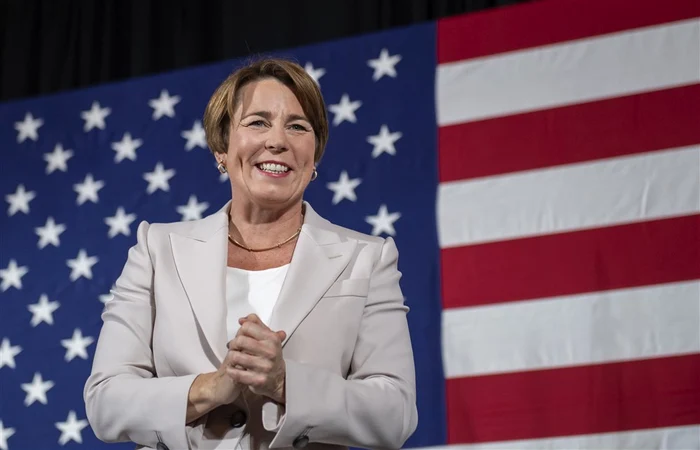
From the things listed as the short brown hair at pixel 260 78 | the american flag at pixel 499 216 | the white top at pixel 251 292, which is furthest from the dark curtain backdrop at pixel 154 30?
the white top at pixel 251 292

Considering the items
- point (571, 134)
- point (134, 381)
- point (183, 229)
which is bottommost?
point (134, 381)

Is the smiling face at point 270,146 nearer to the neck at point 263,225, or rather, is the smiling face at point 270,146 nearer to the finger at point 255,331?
the neck at point 263,225

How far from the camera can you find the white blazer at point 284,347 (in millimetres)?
1386

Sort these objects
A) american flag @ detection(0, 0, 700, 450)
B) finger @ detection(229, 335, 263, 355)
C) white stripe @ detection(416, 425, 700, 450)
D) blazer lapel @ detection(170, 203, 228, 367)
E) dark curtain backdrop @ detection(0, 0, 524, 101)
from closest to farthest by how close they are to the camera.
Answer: finger @ detection(229, 335, 263, 355)
blazer lapel @ detection(170, 203, 228, 367)
white stripe @ detection(416, 425, 700, 450)
american flag @ detection(0, 0, 700, 450)
dark curtain backdrop @ detection(0, 0, 524, 101)

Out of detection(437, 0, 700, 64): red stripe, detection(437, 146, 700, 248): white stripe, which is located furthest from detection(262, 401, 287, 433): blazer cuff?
detection(437, 0, 700, 64): red stripe

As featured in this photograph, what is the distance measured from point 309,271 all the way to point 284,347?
0.16m

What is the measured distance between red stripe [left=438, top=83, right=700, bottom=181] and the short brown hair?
54.2 inches

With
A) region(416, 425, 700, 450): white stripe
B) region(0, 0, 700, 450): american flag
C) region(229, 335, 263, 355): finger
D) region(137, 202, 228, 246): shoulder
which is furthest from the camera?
region(0, 0, 700, 450): american flag

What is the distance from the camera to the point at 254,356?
4.27ft

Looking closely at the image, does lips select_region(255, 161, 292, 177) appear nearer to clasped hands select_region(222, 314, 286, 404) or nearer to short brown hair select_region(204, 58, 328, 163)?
short brown hair select_region(204, 58, 328, 163)

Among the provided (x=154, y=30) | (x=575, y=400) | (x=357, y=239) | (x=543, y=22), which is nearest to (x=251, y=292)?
(x=357, y=239)

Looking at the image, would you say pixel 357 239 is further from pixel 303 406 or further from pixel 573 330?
pixel 573 330

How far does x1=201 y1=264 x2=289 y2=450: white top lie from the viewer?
1563 millimetres

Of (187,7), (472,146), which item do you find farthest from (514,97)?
(187,7)
